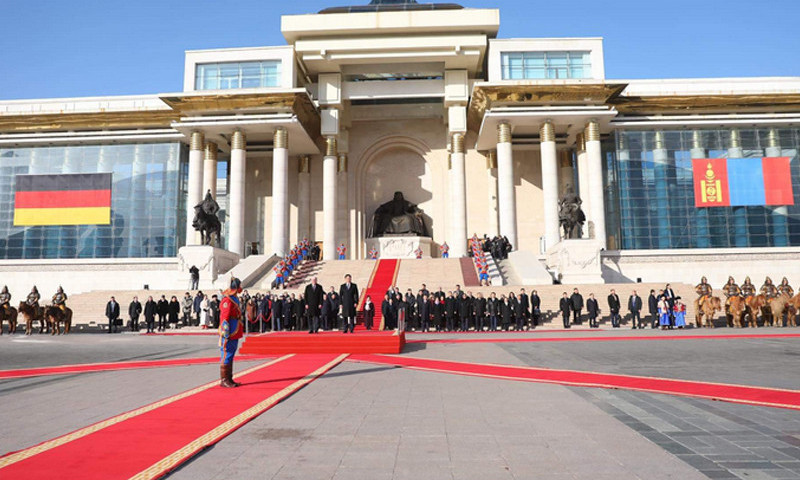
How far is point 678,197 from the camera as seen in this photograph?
31453 mm

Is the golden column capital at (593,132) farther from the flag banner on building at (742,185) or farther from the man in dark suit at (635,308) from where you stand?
the man in dark suit at (635,308)

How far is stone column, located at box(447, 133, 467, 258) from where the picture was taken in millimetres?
33031

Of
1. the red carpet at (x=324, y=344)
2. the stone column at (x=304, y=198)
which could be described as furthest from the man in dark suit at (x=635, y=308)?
the stone column at (x=304, y=198)

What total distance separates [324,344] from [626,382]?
6.34 metres

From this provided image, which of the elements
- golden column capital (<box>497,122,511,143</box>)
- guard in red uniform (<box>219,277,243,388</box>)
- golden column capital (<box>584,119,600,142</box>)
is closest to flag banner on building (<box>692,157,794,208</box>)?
golden column capital (<box>584,119,600,142</box>)

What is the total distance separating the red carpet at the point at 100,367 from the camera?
29.0 ft

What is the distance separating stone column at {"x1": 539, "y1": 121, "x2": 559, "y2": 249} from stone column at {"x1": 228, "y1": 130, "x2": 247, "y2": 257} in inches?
701

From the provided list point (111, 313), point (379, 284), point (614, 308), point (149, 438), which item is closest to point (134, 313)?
point (111, 313)

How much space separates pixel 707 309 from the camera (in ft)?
62.2

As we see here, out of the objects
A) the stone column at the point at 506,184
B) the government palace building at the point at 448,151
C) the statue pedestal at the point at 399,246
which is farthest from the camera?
the statue pedestal at the point at 399,246

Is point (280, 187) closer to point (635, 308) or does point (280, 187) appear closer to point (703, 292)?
point (635, 308)

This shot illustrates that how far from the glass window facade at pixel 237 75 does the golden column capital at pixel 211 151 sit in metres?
3.47

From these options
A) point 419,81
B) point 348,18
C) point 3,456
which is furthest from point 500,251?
point 3,456

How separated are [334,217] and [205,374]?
2576 cm
